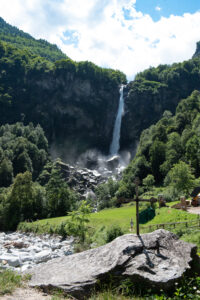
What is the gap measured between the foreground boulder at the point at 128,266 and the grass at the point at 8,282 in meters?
0.41

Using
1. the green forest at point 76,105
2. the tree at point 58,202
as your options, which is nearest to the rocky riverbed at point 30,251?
the tree at point 58,202

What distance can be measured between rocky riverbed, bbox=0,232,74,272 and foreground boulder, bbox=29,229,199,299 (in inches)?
197

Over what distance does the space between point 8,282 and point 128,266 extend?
3.40 metres

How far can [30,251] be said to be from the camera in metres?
27.5

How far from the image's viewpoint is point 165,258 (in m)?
7.41

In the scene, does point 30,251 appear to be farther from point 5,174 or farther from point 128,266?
point 5,174

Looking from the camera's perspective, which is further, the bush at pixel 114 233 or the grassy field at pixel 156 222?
the bush at pixel 114 233

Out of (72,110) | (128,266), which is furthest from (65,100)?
(128,266)

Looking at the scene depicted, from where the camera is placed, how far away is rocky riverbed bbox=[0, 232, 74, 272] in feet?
62.6

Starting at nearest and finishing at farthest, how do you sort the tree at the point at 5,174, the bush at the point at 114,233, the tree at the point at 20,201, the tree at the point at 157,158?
the bush at the point at 114,233
the tree at the point at 20,201
the tree at the point at 157,158
the tree at the point at 5,174

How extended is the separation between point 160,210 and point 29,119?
104 meters

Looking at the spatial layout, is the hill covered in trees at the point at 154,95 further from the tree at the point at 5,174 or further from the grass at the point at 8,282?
the grass at the point at 8,282

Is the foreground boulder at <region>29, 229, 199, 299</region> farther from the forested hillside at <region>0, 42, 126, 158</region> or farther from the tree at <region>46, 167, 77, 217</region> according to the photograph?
the forested hillside at <region>0, 42, 126, 158</region>

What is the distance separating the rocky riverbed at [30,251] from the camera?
19094 millimetres
